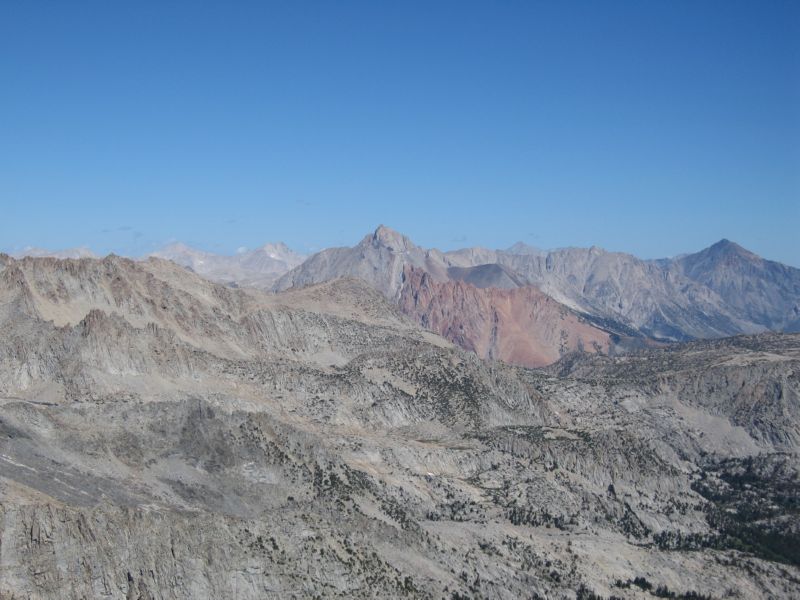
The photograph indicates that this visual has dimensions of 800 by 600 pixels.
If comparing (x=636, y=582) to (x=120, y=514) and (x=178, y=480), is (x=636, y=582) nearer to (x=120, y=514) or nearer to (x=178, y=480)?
(x=178, y=480)

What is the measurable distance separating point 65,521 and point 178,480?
41.0 m

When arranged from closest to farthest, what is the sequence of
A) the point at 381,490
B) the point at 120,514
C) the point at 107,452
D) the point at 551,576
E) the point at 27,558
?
the point at 27,558, the point at 120,514, the point at 107,452, the point at 551,576, the point at 381,490

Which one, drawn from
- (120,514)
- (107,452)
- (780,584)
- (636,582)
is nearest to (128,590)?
(120,514)

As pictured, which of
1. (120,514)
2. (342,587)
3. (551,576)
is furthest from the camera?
(551,576)

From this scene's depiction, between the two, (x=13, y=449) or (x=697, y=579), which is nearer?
(x=13, y=449)

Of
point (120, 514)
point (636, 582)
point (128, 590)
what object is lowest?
point (636, 582)

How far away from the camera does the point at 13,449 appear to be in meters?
151

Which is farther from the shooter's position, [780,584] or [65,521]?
[780,584]

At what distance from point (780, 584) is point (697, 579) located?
16.1m

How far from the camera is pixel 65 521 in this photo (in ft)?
404

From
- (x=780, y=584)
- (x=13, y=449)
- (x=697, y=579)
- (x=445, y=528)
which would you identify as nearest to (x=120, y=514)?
(x=13, y=449)

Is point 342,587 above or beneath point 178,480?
beneath

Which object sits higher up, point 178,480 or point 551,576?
point 178,480

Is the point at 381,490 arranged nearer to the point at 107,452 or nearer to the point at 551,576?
the point at 551,576
